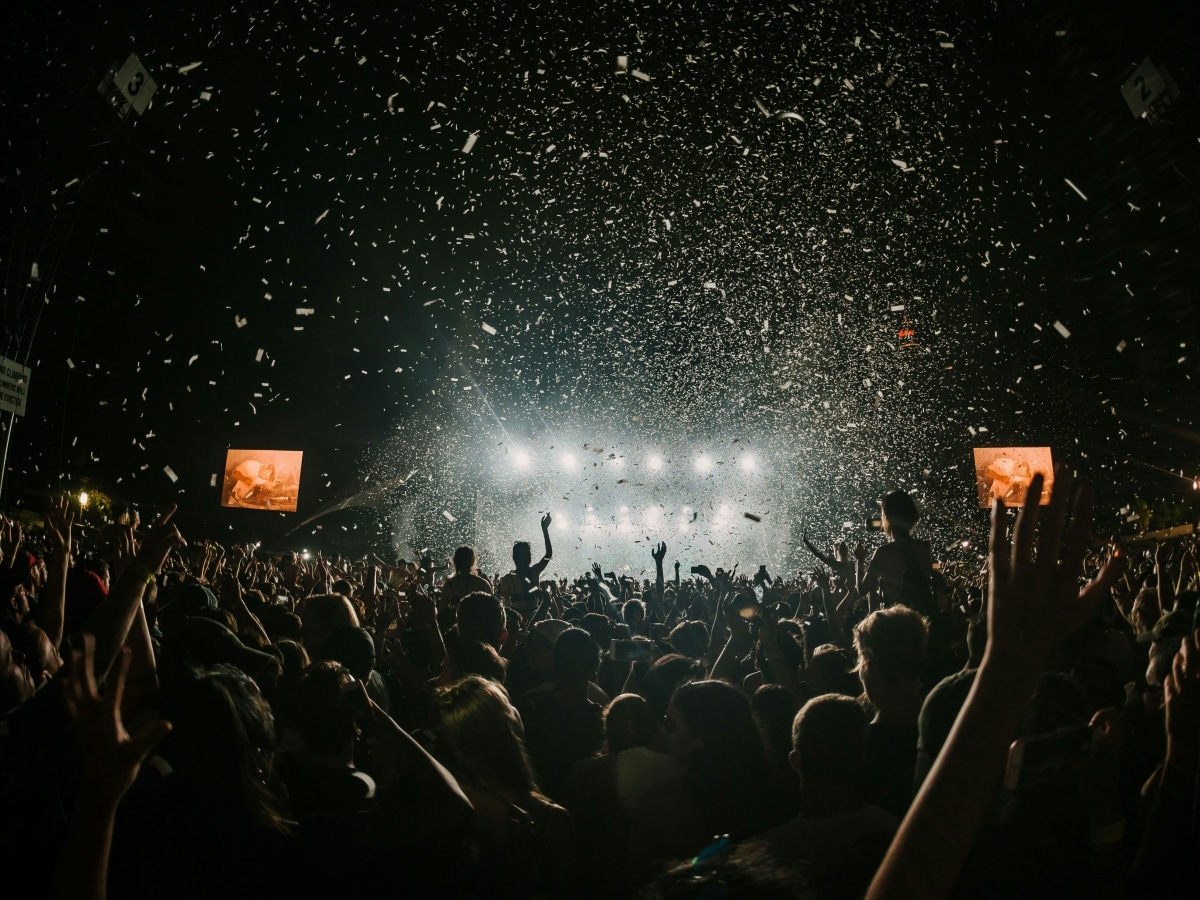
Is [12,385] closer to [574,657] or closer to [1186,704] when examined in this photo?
[574,657]

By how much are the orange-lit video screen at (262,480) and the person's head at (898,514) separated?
26033 mm

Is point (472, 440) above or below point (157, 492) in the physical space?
above

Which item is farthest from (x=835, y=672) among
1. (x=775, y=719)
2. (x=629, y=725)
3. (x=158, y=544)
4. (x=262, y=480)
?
(x=262, y=480)

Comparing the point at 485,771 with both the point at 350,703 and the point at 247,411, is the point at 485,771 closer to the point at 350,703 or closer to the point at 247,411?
the point at 350,703

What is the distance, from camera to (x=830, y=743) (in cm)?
243

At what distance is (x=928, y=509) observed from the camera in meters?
36.6

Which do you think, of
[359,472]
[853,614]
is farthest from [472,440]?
[853,614]

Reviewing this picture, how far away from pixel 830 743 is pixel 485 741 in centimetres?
124

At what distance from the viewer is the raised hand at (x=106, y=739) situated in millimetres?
1498

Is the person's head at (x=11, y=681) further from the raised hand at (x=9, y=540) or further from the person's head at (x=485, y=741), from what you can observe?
the raised hand at (x=9, y=540)

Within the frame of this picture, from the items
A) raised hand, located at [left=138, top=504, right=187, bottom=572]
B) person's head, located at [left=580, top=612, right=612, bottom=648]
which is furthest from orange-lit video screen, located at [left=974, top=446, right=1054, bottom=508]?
raised hand, located at [left=138, top=504, right=187, bottom=572]

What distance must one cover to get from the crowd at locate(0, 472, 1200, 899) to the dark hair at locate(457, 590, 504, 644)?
0.07 ft

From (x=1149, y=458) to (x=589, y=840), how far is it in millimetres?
42918

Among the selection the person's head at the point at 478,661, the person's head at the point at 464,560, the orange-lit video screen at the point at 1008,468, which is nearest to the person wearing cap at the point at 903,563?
the person's head at the point at 478,661
